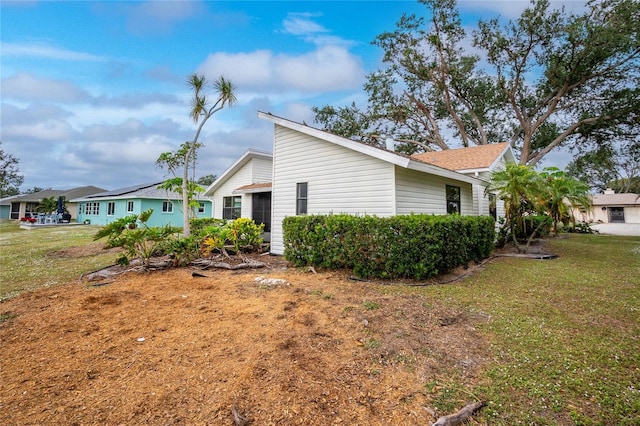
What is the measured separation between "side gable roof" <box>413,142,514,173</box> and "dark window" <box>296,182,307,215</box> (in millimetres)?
6811

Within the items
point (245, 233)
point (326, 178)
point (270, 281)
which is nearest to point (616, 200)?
point (326, 178)

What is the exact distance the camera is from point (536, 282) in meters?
6.09

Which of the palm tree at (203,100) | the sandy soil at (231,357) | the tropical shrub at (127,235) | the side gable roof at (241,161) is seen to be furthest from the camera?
the side gable roof at (241,161)

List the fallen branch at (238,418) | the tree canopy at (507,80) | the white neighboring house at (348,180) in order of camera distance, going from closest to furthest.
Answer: the fallen branch at (238,418) → the white neighboring house at (348,180) → the tree canopy at (507,80)

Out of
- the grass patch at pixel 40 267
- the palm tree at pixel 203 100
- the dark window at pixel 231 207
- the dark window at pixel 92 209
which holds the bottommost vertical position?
the grass patch at pixel 40 267

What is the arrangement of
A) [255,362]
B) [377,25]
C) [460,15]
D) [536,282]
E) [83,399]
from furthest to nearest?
[377,25]
[460,15]
[536,282]
[255,362]
[83,399]

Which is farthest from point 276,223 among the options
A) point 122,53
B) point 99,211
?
point 99,211

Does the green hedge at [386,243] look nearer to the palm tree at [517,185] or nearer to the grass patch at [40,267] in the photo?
the palm tree at [517,185]

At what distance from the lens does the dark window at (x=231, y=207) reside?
14601mm

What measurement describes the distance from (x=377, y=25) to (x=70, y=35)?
19.8m

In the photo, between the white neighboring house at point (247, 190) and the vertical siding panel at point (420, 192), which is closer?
the vertical siding panel at point (420, 192)

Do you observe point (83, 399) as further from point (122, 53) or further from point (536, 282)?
point (122, 53)

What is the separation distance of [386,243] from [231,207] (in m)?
→ 10.9

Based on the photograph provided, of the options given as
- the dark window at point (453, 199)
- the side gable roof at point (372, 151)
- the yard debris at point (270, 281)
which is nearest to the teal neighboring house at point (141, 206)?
the side gable roof at point (372, 151)
